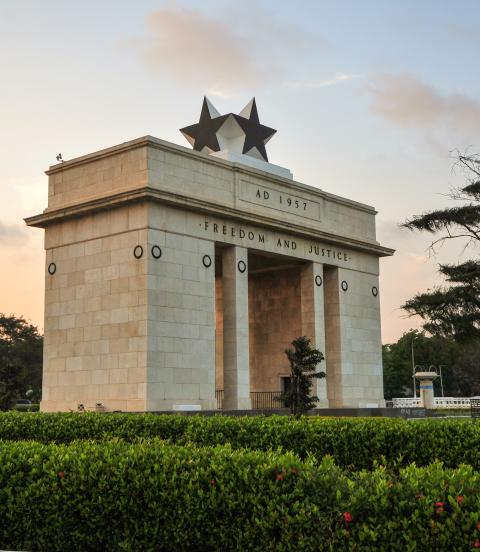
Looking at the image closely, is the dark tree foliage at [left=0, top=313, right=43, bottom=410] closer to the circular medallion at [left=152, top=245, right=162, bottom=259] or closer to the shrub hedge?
the circular medallion at [left=152, top=245, right=162, bottom=259]

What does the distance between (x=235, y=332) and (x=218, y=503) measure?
23305 millimetres

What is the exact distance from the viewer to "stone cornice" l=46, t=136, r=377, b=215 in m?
28.7

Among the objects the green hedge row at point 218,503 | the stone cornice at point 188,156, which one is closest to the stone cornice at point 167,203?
the stone cornice at point 188,156

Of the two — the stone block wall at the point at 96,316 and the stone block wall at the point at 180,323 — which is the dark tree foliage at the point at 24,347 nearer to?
the stone block wall at the point at 96,316

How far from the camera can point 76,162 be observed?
101 feet

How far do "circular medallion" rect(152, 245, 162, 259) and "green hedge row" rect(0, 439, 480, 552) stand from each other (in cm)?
1863

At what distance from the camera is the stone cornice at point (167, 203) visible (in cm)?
2755

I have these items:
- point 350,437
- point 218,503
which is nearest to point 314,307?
point 350,437

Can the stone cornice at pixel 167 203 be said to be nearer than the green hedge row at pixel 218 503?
No

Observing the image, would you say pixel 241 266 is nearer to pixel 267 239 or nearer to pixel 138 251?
pixel 267 239

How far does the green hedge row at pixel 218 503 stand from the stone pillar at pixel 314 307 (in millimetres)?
25321

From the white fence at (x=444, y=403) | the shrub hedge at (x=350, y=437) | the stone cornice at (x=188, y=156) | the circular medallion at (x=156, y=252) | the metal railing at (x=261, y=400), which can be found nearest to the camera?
the shrub hedge at (x=350, y=437)

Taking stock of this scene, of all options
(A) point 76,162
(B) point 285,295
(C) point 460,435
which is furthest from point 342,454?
(B) point 285,295

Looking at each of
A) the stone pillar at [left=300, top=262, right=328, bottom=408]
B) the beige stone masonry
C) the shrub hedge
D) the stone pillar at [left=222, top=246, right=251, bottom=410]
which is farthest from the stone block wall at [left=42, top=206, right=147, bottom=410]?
the shrub hedge
